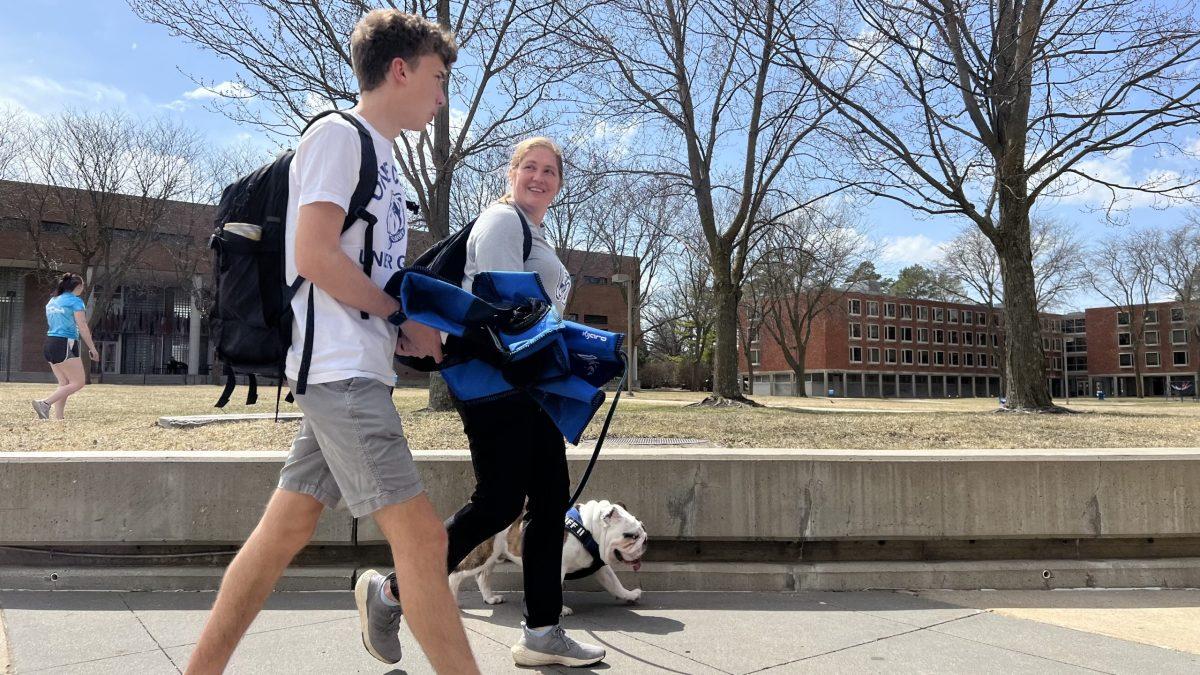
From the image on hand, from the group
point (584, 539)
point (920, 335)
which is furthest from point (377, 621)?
point (920, 335)

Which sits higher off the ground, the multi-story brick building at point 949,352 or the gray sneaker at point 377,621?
the multi-story brick building at point 949,352

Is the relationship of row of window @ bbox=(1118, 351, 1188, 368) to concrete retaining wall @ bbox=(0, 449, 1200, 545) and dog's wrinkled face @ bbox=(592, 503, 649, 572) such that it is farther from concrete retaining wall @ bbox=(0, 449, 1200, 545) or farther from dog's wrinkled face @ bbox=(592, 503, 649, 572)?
dog's wrinkled face @ bbox=(592, 503, 649, 572)

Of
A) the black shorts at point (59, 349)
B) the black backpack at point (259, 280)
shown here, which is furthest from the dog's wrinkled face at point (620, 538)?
the black shorts at point (59, 349)

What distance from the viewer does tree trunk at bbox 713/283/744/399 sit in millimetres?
17688

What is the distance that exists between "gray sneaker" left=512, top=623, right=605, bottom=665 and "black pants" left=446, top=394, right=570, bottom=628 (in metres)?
0.06

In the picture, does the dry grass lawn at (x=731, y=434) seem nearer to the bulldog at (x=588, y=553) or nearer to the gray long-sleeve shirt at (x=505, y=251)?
the bulldog at (x=588, y=553)

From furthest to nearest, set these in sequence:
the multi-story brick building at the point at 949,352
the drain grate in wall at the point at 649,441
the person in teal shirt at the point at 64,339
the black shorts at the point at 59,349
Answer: the multi-story brick building at the point at 949,352, the black shorts at the point at 59,349, the person in teal shirt at the point at 64,339, the drain grate in wall at the point at 649,441

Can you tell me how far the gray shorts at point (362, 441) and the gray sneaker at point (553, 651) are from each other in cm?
116

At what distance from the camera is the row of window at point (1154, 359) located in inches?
3270

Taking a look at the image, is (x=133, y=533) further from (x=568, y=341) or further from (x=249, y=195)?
(x=568, y=341)

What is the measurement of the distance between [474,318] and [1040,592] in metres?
3.90

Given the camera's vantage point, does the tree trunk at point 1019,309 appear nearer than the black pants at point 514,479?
No

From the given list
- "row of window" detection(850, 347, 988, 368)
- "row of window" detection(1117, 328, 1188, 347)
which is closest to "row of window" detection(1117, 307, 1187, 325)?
"row of window" detection(1117, 328, 1188, 347)

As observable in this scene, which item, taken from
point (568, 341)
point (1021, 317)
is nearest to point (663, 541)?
point (568, 341)
